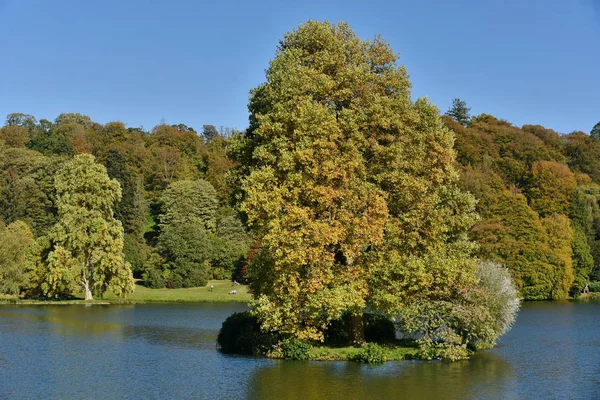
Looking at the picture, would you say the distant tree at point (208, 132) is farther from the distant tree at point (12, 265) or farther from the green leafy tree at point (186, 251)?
the distant tree at point (12, 265)

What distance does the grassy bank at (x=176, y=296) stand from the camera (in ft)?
203

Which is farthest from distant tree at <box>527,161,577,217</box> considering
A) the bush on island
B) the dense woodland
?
the bush on island

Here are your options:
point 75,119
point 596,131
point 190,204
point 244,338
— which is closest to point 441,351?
point 244,338

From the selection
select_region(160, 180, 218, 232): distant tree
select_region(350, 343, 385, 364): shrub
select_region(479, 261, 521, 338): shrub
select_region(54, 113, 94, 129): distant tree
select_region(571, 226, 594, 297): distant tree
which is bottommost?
select_region(350, 343, 385, 364): shrub

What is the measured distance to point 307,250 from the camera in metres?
Result: 28.0

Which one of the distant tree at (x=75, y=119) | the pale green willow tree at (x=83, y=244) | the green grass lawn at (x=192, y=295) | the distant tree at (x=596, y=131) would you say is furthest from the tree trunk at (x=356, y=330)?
the distant tree at (x=75, y=119)

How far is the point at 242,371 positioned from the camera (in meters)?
26.8

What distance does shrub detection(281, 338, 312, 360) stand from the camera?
96.3 feet

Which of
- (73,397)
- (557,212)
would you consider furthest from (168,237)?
(73,397)

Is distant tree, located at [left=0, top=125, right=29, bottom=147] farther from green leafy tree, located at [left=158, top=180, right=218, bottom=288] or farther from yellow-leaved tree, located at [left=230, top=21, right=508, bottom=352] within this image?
yellow-leaved tree, located at [left=230, top=21, right=508, bottom=352]

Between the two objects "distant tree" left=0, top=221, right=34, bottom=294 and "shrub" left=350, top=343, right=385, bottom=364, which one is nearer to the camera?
"shrub" left=350, top=343, right=385, bottom=364

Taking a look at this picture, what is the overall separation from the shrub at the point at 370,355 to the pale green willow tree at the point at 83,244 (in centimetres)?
3732

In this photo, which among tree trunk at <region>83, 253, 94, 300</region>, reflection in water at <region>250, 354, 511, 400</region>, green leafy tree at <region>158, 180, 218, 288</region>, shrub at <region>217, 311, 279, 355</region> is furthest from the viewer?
green leafy tree at <region>158, 180, 218, 288</region>

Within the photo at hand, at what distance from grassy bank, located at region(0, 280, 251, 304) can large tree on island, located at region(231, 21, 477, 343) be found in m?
33.5
